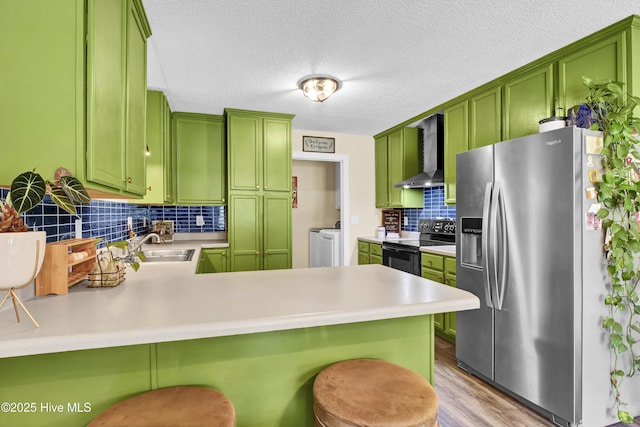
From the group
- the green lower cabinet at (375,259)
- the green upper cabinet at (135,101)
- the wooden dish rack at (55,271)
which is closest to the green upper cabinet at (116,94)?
the green upper cabinet at (135,101)

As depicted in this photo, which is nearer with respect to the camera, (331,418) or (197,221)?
(331,418)

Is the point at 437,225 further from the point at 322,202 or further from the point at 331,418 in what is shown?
the point at 331,418

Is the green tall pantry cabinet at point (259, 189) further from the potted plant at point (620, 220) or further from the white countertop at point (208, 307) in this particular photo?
the potted plant at point (620, 220)

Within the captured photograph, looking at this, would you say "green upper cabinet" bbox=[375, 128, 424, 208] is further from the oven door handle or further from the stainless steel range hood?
the oven door handle

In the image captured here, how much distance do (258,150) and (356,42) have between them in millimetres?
1929

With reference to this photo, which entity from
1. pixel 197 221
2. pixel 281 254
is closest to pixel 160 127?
pixel 197 221

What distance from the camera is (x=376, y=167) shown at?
4.83m

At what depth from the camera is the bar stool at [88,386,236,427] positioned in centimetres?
84

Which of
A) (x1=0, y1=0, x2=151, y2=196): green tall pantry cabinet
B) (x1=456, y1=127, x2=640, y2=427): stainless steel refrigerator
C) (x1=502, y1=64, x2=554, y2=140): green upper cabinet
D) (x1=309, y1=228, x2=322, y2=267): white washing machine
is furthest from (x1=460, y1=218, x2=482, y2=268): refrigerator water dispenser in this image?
(x1=309, y1=228, x2=322, y2=267): white washing machine

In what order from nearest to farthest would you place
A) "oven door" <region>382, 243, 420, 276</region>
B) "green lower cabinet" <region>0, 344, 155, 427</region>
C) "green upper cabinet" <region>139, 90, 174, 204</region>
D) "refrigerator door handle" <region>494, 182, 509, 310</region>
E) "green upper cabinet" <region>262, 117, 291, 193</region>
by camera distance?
1. "green lower cabinet" <region>0, 344, 155, 427</region>
2. "refrigerator door handle" <region>494, 182, 509, 310</region>
3. "green upper cabinet" <region>139, 90, 174, 204</region>
4. "oven door" <region>382, 243, 420, 276</region>
5. "green upper cabinet" <region>262, 117, 291, 193</region>

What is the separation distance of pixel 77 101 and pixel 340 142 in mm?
3795

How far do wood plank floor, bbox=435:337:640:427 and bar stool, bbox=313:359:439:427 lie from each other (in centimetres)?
116

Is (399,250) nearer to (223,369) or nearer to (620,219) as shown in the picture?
(620,219)

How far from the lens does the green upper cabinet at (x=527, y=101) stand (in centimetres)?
235
